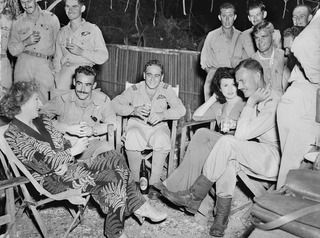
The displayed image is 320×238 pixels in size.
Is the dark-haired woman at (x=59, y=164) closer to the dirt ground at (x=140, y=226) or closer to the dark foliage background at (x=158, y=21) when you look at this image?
the dirt ground at (x=140, y=226)

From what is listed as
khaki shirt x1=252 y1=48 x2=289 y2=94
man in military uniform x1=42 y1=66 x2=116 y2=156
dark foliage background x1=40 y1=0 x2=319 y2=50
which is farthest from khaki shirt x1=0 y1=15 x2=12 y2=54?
dark foliage background x1=40 y1=0 x2=319 y2=50

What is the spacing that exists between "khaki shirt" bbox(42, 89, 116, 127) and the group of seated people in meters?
0.01

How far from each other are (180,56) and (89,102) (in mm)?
2860

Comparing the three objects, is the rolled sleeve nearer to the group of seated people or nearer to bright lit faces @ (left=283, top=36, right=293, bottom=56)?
the group of seated people

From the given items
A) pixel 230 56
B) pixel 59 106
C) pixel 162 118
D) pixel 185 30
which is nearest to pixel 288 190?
pixel 162 118

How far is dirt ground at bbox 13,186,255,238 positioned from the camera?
386cm

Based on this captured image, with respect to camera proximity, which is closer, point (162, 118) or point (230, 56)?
point (162, 118)

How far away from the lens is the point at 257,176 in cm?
386

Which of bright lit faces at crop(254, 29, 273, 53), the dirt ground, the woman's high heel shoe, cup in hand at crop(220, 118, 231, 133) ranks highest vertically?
bright lit faces at crop(254, 29, 273, 53)

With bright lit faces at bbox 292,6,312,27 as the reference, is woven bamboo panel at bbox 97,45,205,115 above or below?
below

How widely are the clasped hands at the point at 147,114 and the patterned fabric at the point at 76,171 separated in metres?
0.89

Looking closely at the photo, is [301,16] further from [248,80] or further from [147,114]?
[147,114]

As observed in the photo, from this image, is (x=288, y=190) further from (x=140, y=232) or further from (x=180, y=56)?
(x=180, y=56)

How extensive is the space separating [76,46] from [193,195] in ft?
8.47
